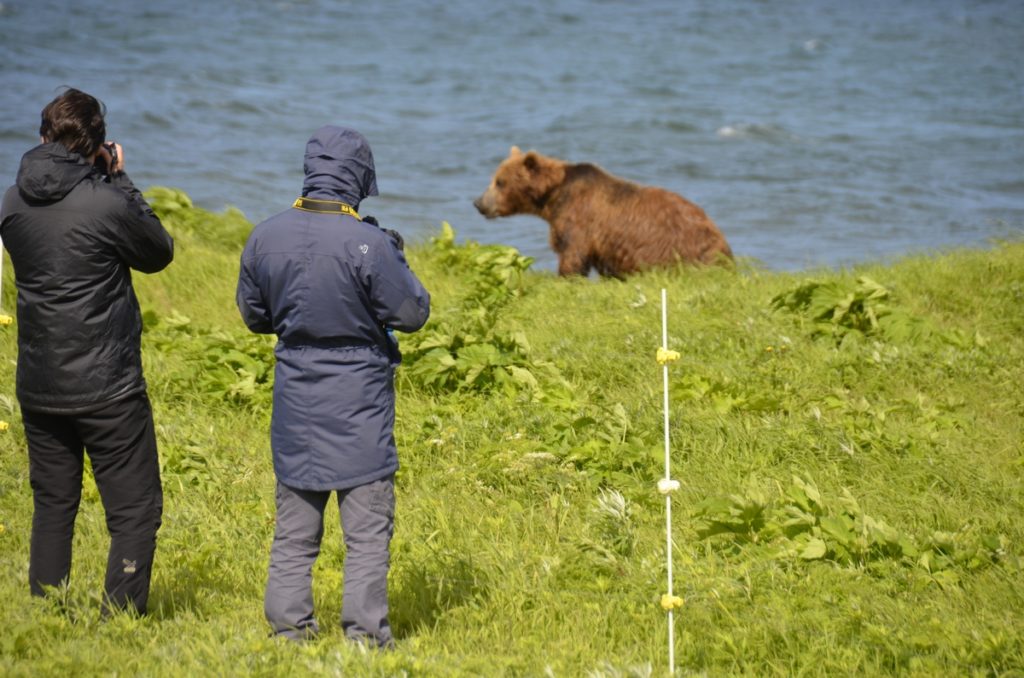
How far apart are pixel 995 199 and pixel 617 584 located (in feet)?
51.6

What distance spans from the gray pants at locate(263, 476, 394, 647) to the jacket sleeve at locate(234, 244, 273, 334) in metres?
0.59

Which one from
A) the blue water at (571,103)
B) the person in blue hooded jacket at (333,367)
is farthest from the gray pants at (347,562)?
the blue water at (571,103)

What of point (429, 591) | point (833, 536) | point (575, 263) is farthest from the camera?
point (575, 263)

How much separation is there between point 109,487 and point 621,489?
2361 mm

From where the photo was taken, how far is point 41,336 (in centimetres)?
450

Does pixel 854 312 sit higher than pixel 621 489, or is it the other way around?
pixel 854 312

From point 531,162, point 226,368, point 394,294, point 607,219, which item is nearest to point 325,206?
point 394,294

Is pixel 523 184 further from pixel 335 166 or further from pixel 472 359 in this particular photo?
pixel 335 166

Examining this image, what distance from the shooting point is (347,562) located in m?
4.45

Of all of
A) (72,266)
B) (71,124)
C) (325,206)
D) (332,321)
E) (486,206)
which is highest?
(71,124)

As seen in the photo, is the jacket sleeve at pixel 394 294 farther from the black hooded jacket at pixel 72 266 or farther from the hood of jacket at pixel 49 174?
the hood of jacket at pixel 49 174

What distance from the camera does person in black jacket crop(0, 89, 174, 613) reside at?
444 cm

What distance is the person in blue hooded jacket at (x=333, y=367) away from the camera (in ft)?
14.2

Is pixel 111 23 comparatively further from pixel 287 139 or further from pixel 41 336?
pixel 41 336
